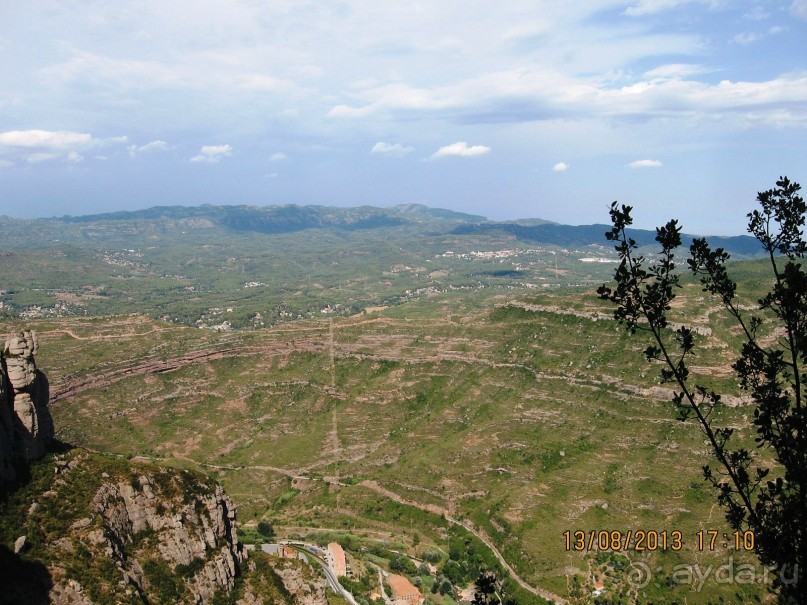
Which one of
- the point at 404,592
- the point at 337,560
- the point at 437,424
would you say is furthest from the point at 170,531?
the point at 437,424

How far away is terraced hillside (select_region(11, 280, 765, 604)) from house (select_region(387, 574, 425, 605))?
9.16 metres

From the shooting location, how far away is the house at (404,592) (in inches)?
2037

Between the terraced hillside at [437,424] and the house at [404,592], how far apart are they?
9.16 metres

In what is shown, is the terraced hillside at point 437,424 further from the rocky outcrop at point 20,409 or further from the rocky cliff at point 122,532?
the rocky outcrop at point 20,409

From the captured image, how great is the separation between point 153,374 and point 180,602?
69.3 metres

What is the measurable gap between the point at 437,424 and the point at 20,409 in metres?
60.2

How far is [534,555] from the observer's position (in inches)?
2242

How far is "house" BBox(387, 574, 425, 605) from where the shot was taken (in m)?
51.8

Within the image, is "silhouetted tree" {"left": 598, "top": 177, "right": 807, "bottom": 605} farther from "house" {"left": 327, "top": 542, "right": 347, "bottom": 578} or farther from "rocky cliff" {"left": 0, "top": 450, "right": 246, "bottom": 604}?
"house" {"left": 327, "top": 542, "right": 347, "bottom": 578}

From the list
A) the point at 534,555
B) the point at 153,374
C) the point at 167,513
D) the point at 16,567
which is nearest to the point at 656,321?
the point at 16,567
